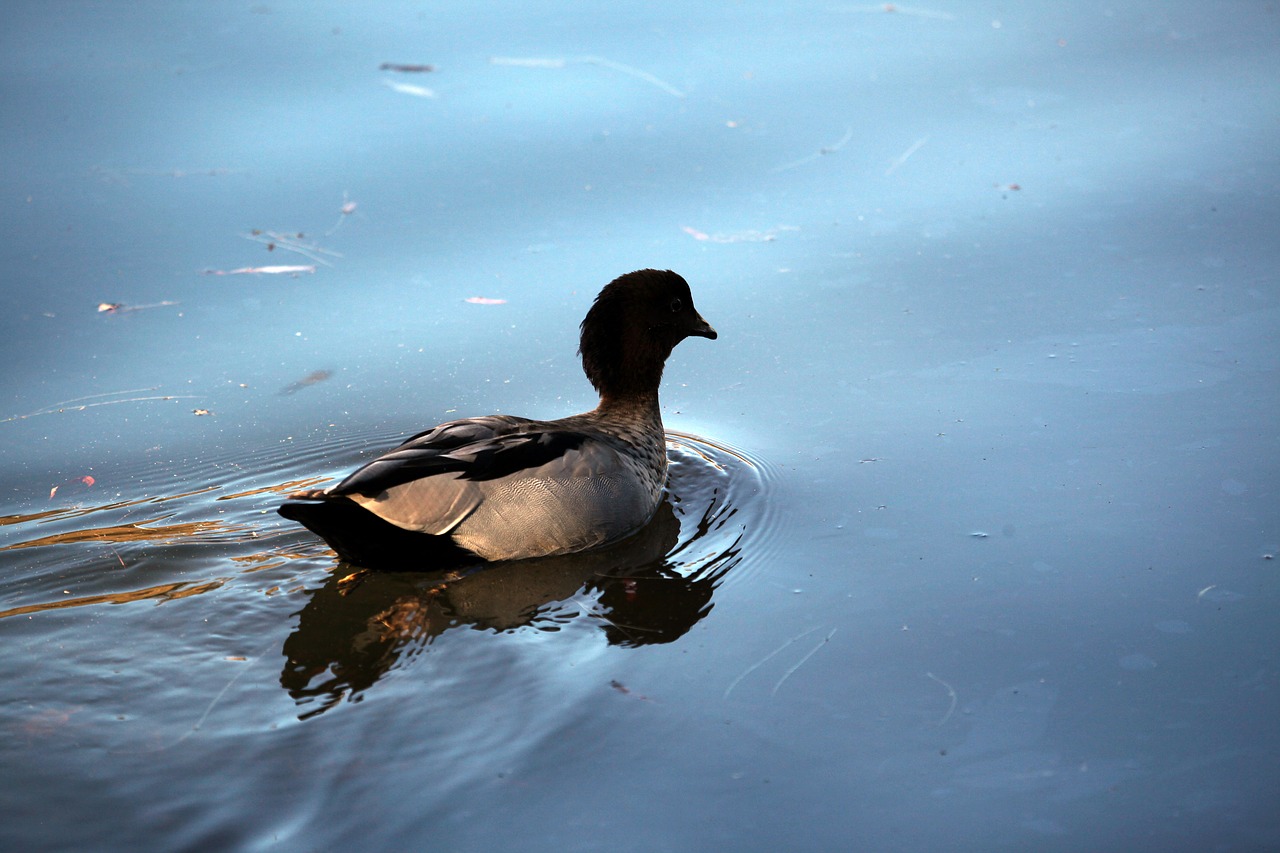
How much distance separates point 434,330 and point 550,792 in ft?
11.3

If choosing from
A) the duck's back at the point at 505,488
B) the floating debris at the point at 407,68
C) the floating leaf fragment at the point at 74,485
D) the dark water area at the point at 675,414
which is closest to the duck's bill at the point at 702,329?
the dark water area at the point at 675,414

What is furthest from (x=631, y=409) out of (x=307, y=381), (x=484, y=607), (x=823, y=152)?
(x=823, y=152)

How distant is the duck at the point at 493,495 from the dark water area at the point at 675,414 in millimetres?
145

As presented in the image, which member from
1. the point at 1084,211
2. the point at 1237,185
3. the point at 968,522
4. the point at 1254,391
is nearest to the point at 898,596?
the point at 968,522

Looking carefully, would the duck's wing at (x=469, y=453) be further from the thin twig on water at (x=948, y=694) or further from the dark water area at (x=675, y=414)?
the thin twig on water at (x=948, y=694)

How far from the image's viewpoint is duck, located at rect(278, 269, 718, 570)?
14.8 ft

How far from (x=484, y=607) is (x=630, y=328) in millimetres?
1778

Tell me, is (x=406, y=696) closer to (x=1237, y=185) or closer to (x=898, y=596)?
(x=898, y=596)

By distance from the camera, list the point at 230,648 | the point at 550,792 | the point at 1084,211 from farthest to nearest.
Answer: the point at 1084,211, the point at 230,648, the point at 550,792

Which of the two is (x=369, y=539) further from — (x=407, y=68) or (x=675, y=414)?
(x=407, y=68)

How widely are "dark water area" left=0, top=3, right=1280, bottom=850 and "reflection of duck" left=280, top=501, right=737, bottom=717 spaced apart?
2 centimetres

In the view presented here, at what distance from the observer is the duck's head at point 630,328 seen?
5676 millimetres

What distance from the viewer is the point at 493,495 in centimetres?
475

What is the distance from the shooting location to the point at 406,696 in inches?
151
